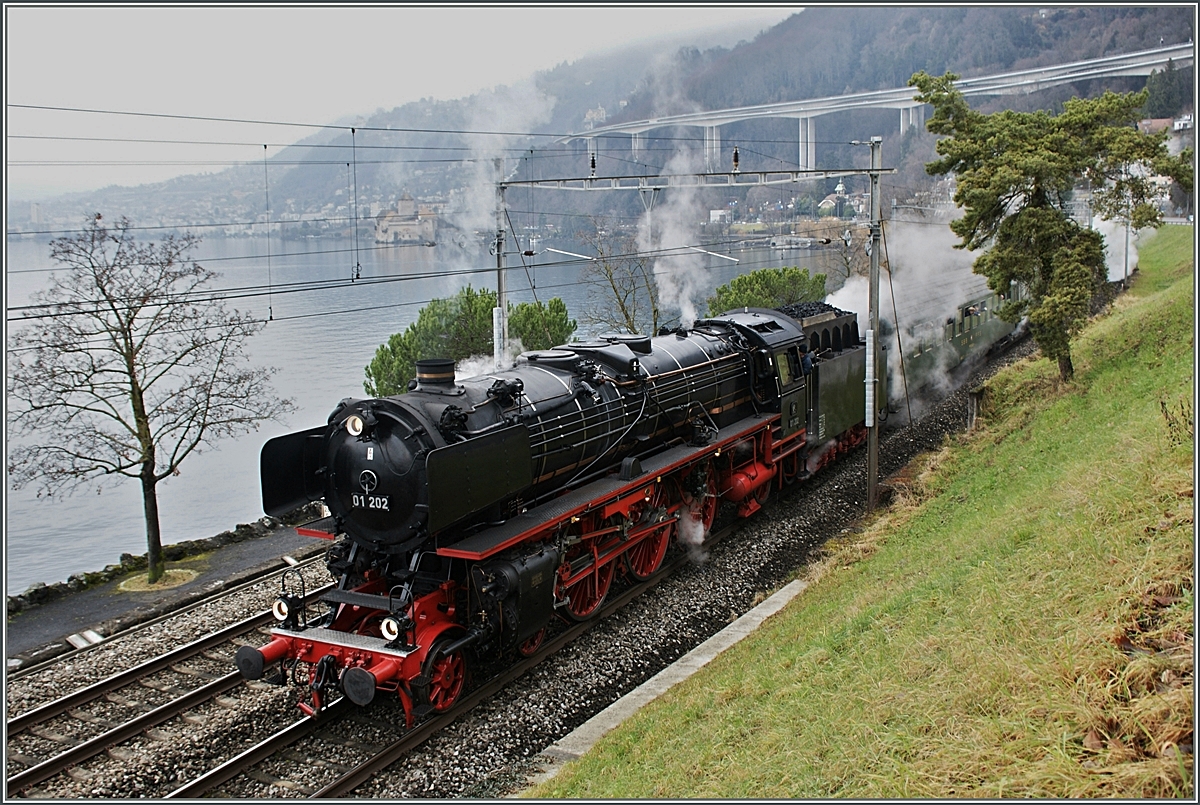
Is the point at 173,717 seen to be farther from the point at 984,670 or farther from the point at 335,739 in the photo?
the point at 984,670

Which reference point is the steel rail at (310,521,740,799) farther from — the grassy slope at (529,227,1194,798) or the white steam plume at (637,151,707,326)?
the white steam plume at (637,151,707,326)

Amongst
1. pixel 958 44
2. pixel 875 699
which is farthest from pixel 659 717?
pixel 958 44

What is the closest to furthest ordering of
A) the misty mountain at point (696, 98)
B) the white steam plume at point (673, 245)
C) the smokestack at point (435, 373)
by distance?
the smokestack at point (435, 373) < the white steam plume at point (673, 245) < the misty mountain at point (696, 98)

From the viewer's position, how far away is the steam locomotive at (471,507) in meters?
8.54

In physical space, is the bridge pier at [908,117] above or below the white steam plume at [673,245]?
above

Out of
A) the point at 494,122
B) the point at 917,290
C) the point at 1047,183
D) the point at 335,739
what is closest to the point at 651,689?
the point at 335,739

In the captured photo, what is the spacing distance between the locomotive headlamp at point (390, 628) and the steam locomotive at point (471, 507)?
0.01 meters

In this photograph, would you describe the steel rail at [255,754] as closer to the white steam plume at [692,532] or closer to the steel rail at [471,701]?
the steel rail at [471,701]

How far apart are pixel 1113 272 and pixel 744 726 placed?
43619mm

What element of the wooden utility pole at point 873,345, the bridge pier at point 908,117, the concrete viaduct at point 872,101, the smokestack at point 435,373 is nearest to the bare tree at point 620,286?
the wooden utility pole at point 873,345

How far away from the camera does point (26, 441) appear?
33031mm

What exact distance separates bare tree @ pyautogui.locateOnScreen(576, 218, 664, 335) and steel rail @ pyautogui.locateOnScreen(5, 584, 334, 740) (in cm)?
1641

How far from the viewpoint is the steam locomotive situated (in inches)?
336

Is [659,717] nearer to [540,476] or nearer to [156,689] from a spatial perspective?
[540,476]
